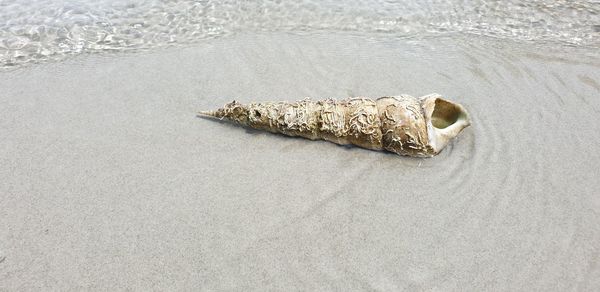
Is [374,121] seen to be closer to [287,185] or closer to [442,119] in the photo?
[442,119]

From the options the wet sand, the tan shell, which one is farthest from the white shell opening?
the wet sand

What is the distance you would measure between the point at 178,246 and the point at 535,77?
368 cm

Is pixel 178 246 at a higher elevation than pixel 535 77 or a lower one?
lower

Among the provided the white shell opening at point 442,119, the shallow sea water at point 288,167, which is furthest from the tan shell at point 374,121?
the shallow sea water at point 288,167

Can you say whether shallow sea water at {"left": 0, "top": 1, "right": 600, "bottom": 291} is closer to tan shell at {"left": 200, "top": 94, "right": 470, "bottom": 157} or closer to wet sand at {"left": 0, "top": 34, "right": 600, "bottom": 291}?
wet sand at {"left": 0, "top": 34, "right": 600, "bottom": 291}

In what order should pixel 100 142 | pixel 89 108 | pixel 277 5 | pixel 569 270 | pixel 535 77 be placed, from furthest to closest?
pixel 277 5 < pixel 535 77 < pixel 89 108 < pixel 100 142 < pixel 569 270

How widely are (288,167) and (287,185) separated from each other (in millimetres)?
187

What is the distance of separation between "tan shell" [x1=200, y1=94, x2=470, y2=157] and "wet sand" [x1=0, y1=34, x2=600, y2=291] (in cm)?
13

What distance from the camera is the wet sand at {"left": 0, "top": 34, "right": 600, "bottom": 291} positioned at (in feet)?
7.74

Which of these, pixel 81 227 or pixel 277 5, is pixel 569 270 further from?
pixel 277 5

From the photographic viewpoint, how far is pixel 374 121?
2967 mm

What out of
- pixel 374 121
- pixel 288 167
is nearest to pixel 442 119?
pixel 374 121

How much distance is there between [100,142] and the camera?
3.26m

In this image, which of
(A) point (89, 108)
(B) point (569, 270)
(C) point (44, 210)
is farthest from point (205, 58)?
(B) point (569, 270)
